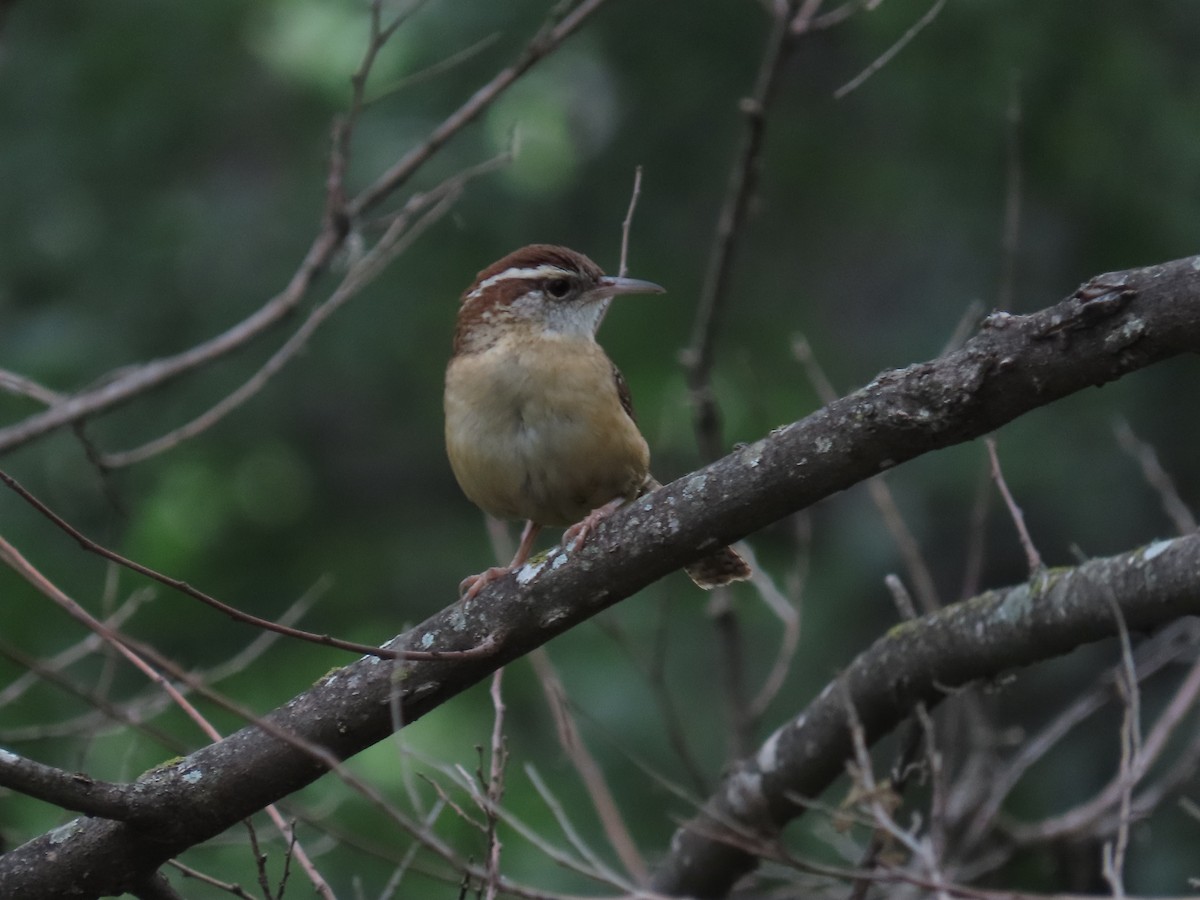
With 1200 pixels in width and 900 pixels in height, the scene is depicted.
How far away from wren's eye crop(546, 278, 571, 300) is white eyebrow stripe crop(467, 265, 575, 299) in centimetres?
2

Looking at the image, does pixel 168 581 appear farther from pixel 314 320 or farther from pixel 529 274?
pixel 529 274

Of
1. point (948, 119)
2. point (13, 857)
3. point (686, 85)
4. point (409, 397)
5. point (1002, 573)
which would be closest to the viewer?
point (13, 857)

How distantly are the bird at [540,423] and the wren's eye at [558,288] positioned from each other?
0.11 ft

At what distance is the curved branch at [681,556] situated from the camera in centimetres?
278

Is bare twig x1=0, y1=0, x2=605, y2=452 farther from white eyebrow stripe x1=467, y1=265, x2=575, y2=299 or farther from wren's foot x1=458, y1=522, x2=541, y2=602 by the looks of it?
wren's foot x1=458, y1=522, x2=541, y2=602

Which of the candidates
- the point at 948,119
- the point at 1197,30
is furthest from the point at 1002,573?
the point at 1197,30

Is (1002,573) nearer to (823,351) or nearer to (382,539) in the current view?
(823,351)

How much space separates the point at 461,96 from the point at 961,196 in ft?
9.15

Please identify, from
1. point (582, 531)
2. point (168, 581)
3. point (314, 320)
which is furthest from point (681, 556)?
point (314, 320)

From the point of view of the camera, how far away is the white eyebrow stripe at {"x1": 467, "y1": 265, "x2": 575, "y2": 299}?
4.89 meters

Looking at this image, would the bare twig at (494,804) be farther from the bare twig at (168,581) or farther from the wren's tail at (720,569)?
the wren's tail at (720,569)

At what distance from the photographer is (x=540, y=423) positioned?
4.31 m

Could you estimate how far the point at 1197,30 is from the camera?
8.19 m

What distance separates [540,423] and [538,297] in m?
0.66
